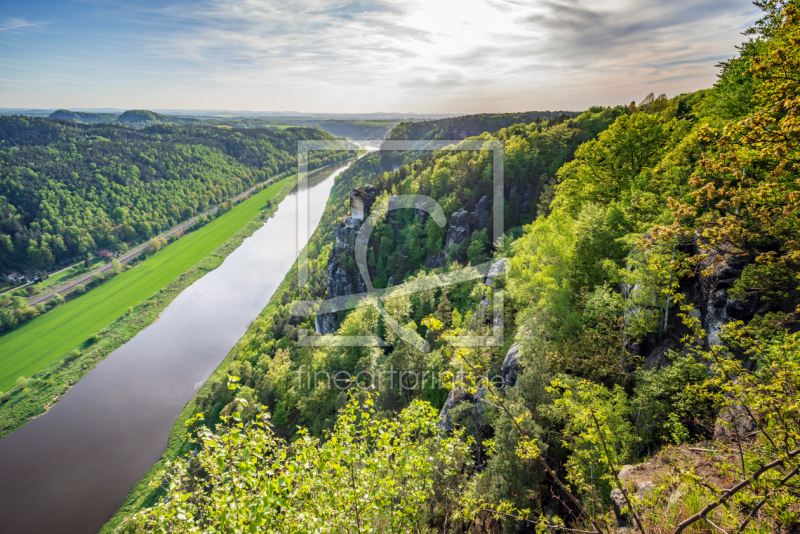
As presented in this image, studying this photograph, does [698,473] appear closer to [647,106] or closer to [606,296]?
[606,296]

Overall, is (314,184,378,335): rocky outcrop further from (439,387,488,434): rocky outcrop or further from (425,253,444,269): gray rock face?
(439,387,488,434): rocky outcrop

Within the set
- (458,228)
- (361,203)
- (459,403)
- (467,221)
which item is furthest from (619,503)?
(361,203)

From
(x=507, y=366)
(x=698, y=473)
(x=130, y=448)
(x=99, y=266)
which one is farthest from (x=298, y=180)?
(x=698, y=473)

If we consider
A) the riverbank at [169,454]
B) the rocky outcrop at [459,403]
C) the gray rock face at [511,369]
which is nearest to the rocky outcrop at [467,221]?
the gray rock face at [511,369]

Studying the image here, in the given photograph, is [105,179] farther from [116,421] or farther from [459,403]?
[459,403]

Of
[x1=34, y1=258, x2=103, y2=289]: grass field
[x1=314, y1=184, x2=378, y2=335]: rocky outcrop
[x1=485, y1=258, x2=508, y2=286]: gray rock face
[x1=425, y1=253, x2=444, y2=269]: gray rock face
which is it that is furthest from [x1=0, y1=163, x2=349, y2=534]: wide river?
[x1=485, y1=258, x2=508, y2=286]: gray rock face

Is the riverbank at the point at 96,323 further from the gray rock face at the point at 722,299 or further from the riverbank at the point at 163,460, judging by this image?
the gray rock face at the point at 722,299
